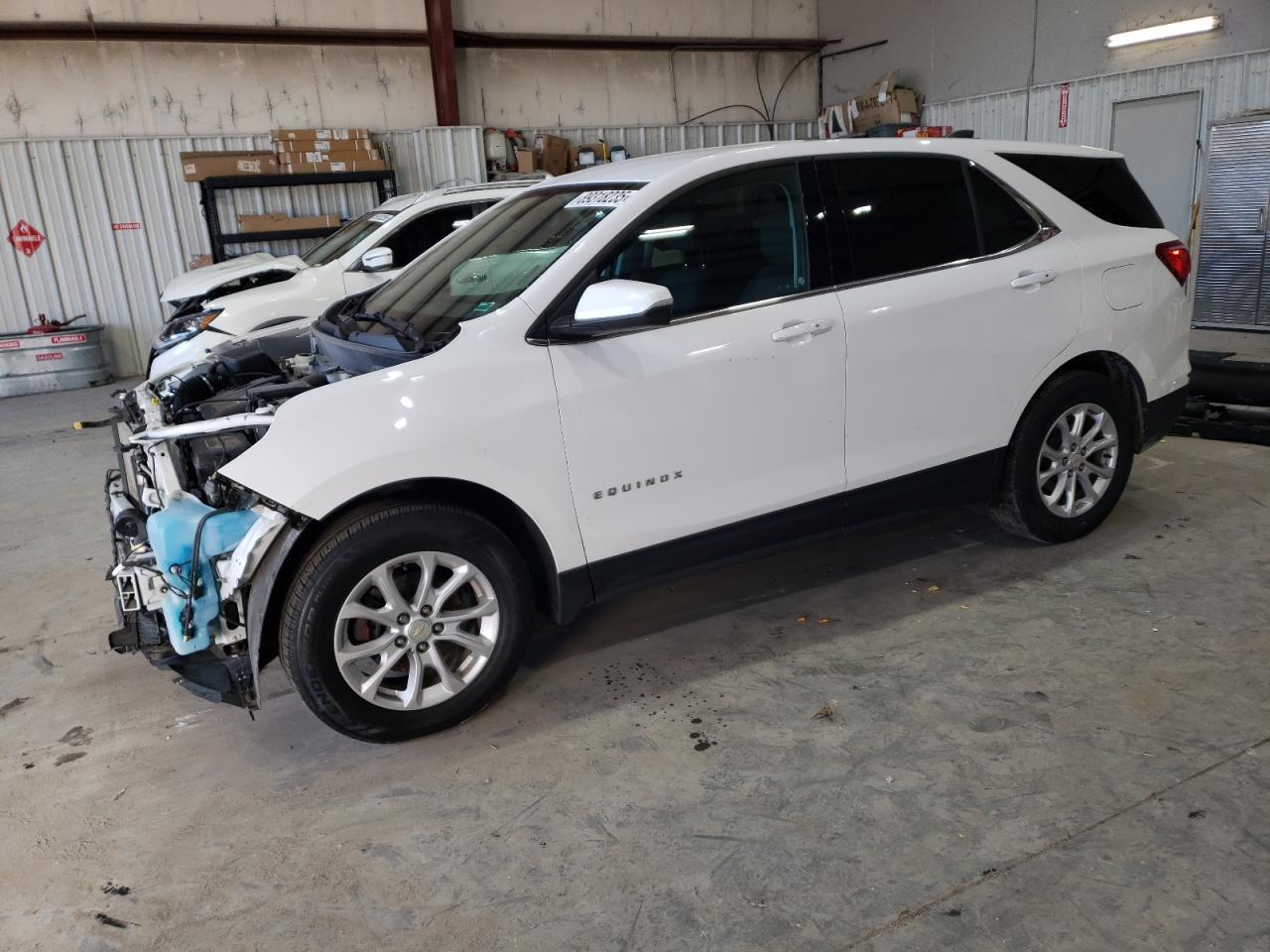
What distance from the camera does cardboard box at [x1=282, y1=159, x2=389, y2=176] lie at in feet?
34.8

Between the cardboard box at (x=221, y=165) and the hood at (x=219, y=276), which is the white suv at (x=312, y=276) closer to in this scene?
the hood at (x=219, y=276)

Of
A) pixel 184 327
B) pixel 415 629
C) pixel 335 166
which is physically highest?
pixel 335 166

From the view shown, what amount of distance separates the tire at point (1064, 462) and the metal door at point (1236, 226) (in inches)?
276

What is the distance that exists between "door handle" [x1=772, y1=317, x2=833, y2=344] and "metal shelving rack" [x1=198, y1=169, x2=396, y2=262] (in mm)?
8939

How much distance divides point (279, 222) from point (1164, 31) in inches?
387

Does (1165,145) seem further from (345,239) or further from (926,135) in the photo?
(345,239)

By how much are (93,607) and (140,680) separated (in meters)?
0.85

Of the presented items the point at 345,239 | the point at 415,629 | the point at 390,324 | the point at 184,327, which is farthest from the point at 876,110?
the point at 415,629

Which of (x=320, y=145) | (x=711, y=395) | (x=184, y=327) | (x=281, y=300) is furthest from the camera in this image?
(x=320, y=145)

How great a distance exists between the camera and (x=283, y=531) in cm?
259

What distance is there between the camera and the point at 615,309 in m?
2.68

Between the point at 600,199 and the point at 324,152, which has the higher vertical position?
the point at 324,152

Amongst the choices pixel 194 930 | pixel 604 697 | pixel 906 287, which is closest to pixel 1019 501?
pixel 906 287

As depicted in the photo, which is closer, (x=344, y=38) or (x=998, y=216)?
(x=998, y=216)
